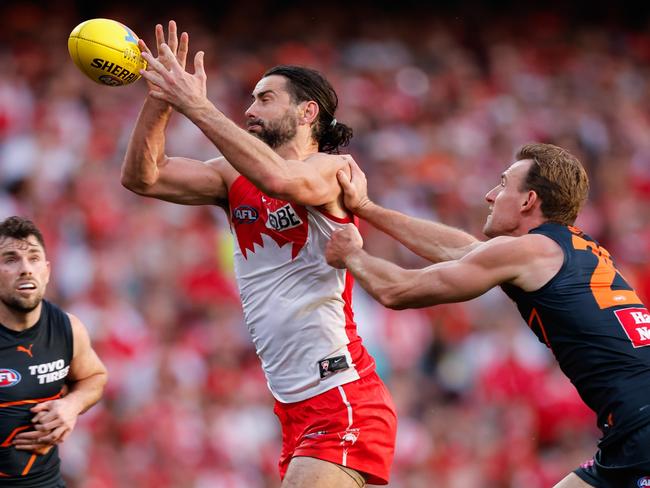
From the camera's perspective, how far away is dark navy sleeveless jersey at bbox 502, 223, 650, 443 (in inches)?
197

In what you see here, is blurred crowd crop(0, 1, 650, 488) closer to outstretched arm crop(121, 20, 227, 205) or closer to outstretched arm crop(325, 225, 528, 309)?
outstretched arm crop(121, 20, 227, 205)

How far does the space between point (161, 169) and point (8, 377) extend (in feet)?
5.03

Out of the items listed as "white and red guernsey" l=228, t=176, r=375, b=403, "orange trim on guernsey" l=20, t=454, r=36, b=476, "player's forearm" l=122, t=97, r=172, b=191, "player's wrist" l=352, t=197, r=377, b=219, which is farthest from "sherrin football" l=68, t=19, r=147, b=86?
"orange trim on guernsey" l=20, t=454, r=36, b=476

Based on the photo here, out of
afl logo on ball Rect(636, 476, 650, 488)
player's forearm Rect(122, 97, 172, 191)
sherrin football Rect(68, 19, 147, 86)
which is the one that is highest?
sherrin football Rect(68, 19, 147, 86)

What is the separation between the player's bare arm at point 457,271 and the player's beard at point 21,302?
74.8 inches

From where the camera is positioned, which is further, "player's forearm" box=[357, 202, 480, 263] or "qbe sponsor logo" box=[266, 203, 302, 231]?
"player's forearm" box=[357, 202, 480, 263]

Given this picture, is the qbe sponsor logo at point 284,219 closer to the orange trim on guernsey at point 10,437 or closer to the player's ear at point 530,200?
the player's ear at point 530,200

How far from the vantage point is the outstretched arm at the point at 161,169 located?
570cm

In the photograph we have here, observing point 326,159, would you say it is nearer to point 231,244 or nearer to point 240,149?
point 240,149

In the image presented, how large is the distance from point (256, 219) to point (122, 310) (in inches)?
205

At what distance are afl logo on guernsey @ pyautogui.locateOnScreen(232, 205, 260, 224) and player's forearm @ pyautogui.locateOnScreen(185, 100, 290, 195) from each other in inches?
16.8

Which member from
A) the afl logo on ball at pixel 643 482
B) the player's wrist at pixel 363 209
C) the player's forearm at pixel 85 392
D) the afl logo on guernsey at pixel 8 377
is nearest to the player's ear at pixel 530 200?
the player's wrist at pixel 363 209

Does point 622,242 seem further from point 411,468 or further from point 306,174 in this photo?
point 306,174

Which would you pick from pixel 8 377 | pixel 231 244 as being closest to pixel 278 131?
pixel 8 377
